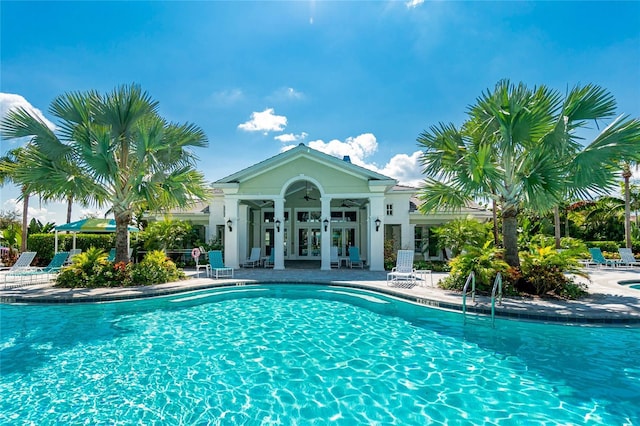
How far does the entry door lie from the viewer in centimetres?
2347

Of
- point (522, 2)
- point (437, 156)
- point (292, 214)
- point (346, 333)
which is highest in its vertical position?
point (522, 2)

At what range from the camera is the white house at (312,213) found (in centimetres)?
1738

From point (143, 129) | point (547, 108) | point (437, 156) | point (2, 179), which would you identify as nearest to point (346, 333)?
point (437, 156)

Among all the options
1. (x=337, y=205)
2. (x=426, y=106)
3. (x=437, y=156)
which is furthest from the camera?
(x=337, y=205)

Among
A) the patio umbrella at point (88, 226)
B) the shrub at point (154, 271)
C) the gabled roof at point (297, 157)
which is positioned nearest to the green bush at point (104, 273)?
the shrub at point (154, 271)

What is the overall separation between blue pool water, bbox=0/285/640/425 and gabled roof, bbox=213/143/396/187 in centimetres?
926

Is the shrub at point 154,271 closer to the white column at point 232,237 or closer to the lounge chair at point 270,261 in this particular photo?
the white column at point 232,237

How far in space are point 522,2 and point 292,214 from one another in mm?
17026

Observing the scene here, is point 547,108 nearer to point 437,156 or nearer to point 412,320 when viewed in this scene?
point 437,156

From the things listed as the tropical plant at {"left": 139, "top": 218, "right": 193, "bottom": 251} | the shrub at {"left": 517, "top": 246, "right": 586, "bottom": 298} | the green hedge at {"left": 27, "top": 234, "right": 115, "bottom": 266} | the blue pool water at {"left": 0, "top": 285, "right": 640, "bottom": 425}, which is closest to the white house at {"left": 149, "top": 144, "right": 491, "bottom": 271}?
the tropical plant at {"left": 139, "top": 218, "right": 193, "bottom": 251}

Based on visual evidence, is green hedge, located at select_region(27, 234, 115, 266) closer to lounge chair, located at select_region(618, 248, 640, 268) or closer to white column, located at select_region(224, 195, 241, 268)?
white column, located at select_region(224, 195, 241, 268)

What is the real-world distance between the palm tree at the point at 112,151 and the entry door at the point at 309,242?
1077cm

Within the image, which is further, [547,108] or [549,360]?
[547,108]

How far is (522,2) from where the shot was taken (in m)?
10.8
